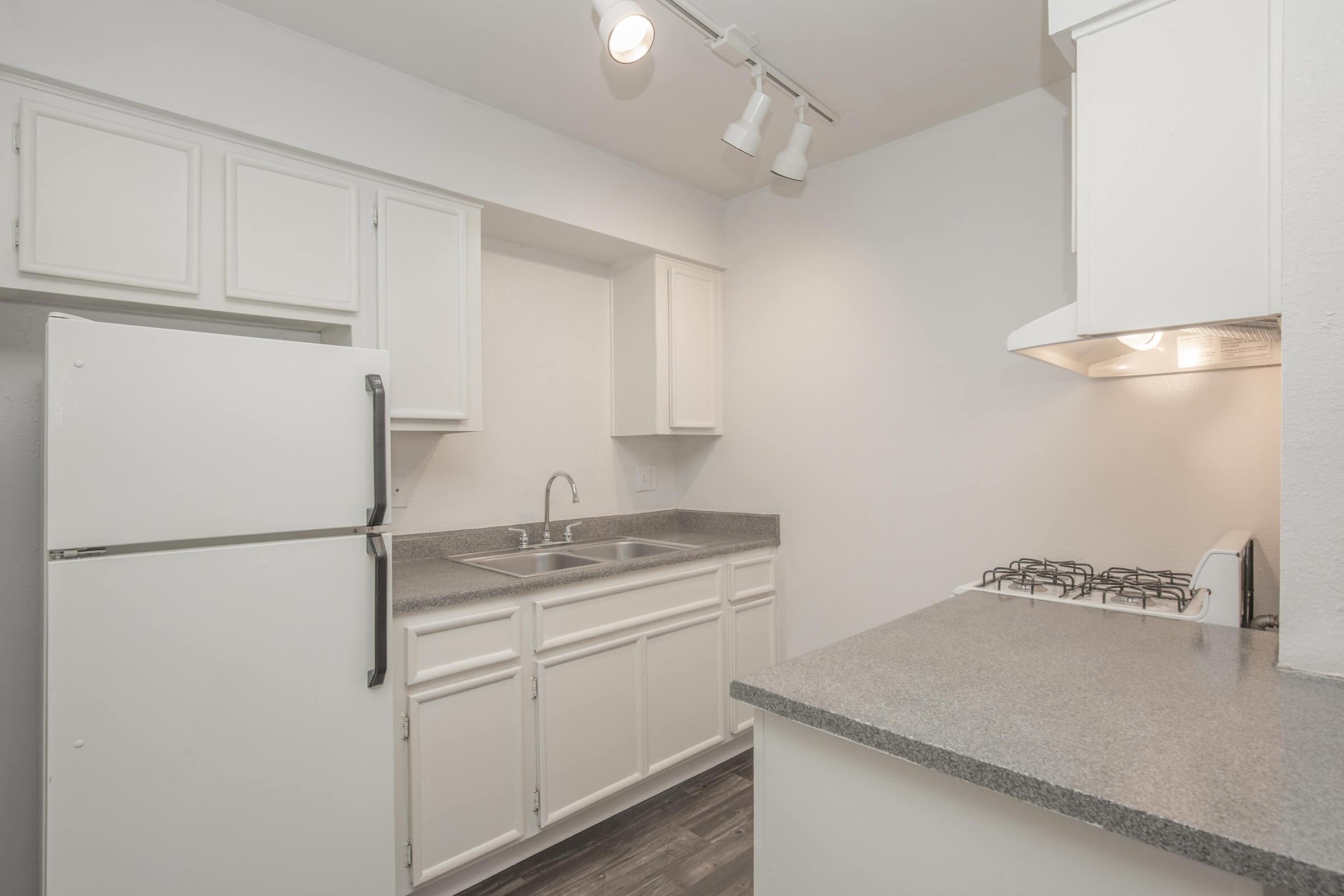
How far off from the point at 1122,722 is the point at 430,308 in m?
2.10

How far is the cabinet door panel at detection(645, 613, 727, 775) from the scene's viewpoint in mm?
2523

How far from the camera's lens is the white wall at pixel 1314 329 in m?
1.09

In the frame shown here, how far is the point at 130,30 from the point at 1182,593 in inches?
118

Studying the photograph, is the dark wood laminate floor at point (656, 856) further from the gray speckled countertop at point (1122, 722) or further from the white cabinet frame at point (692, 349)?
the white cabinet frame at point (692, 349)

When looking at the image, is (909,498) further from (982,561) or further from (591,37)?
(591,37)

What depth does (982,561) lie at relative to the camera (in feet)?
8.10

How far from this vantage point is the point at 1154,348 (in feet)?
5.54

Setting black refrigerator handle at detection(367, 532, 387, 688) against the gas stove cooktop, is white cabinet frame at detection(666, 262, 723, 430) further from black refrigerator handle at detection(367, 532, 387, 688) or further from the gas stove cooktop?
black refrigerator handle at detection(367, 532, 387, 688)

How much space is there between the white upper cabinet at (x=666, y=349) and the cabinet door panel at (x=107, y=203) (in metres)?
1.73

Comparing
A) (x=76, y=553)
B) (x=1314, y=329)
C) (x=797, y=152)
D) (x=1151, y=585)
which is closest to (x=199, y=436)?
(x=76, y=553)

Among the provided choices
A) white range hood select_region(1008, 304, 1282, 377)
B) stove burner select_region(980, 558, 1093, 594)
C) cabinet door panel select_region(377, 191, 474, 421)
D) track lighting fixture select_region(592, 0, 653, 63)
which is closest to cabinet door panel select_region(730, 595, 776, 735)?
stove burner select_region(980, 558, 1093, 594)

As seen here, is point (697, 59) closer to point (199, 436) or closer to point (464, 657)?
point (199, 436)

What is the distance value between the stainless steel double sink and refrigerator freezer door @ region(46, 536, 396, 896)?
78 centimetres

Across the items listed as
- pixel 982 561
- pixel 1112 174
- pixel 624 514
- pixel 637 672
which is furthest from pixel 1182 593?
pixel 624 514
